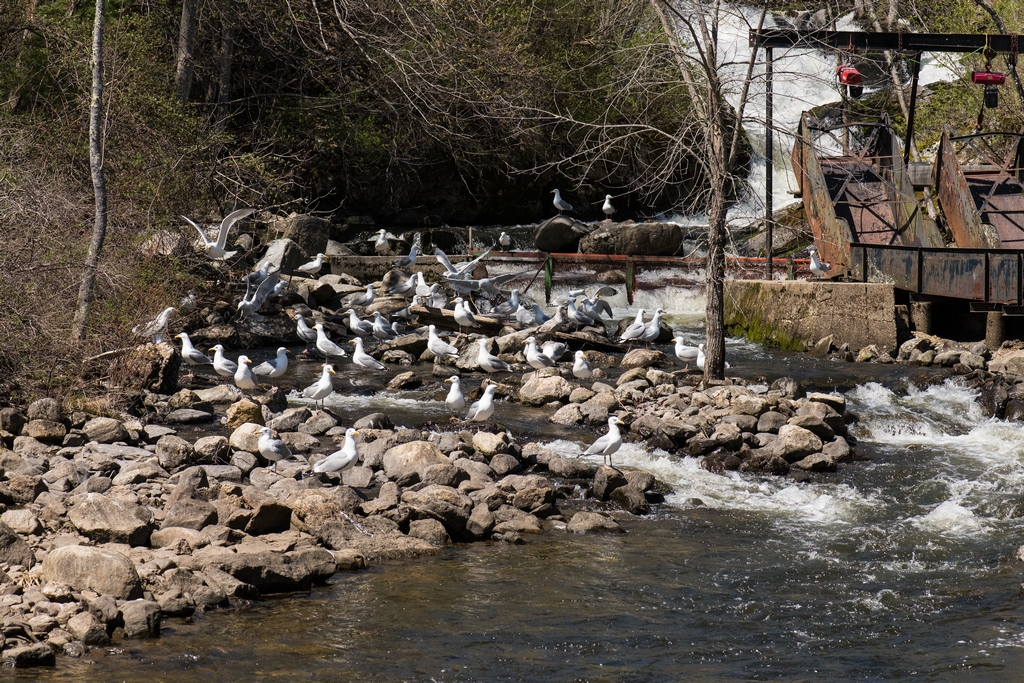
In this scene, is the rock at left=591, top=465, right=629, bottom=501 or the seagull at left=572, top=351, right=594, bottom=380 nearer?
the rock at left=591, top=465, right=629, bottom=501

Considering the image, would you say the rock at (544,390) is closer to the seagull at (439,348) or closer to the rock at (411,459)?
the seagull at (439,348)

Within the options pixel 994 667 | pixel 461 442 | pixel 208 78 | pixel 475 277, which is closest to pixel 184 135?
pixel 208 78

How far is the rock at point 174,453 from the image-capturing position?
9.50 metres

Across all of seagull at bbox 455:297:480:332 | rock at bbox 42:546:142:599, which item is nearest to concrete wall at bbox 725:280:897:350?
seagull at bbox 455:297:480:332

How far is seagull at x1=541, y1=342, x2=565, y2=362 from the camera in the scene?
15.5 meters

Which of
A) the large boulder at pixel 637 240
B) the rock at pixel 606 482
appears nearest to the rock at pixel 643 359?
the rock at pixel 606 482

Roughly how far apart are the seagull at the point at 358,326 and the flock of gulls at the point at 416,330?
0.02 meters

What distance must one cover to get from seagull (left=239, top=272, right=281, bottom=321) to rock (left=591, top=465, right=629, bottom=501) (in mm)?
9712

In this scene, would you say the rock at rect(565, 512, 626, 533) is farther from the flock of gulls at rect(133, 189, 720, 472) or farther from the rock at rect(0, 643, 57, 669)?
the rock at rect(0, 643, 57, 669)

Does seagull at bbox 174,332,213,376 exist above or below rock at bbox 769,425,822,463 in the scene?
above

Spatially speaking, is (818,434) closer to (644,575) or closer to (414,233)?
(644,575)

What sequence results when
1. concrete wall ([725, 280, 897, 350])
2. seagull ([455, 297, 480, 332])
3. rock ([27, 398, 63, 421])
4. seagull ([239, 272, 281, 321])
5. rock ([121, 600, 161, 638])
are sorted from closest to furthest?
rock ([121, 600, 161, 638]) < rock ([27, 398, 63, 421]) < concrete wall ([725, 280, 897, 350]) < seagull ([239, 272, 281, 321]) < seagull ([455, 297, 480, 332])

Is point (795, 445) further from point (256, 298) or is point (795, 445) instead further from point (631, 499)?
point (256, 298)

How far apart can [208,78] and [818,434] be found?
1683 centimetres
